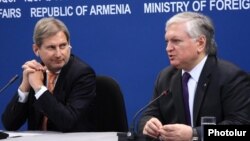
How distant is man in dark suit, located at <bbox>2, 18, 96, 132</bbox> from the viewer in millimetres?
3455

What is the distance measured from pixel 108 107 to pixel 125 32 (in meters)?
0.99

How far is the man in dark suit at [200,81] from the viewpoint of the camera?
3014 millimetres

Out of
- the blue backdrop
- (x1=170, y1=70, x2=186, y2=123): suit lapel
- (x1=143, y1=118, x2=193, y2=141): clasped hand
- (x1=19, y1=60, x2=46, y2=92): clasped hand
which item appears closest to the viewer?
(x1=143, y1=118, x2=193, y2=141): clasped hand

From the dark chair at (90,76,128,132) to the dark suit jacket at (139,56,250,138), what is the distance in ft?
1.33

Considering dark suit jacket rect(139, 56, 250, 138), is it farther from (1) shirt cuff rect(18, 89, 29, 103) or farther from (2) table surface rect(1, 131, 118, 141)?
(1) shirt cuff rect(18, 89, 29, 103)

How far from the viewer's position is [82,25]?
4.59m

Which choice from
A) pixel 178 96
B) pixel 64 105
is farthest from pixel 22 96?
pixel 178 96

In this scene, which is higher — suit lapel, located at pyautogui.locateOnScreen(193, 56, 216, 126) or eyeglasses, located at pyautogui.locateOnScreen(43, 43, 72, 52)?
eyeglasses, located at pyautogui.locateOnScreen(43, 43, 72, 52)

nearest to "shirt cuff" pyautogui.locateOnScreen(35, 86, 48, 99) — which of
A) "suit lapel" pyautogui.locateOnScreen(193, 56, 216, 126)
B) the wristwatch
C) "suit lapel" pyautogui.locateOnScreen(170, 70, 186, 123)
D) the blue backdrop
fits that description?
"suit lapel" pyautogui.locateOnScreen(170, 70, 186, 123)

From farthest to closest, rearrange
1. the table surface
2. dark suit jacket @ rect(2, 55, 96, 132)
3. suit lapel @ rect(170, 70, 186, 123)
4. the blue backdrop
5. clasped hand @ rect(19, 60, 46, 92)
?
the blue backdrop
clasped hand @ rect(19, 60, 46, 92)
dark suit jacket @ rect(2, 55, 96, 132)
suit lapel @ rect(170, 70, 186, 123)
the table surface

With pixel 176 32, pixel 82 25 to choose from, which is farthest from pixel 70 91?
pixel 82 25

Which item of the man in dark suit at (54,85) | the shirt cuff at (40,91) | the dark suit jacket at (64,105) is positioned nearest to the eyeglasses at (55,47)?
the man in dark suit at (54,85)

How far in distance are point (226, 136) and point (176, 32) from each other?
1.34m

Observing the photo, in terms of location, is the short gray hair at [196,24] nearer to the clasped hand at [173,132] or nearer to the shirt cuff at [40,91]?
the clasped hand at [173,132]
